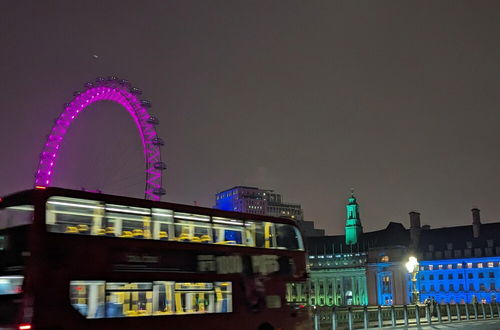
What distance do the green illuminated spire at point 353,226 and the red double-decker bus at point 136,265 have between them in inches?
5900

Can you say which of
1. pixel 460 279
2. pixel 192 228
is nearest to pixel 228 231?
pixel 192 228

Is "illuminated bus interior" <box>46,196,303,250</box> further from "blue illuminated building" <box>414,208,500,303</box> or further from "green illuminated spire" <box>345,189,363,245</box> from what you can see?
"green illuminated spire" <box>345,189,363,245</box>

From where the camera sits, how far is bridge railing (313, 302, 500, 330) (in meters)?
33.4

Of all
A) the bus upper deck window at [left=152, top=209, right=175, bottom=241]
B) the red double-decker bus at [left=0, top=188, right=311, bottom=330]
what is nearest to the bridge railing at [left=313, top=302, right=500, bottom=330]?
the red double-decker bus at [left=0, top=188, right=311, bottom=330]

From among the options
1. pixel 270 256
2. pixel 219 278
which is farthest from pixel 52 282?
pixel 270 256

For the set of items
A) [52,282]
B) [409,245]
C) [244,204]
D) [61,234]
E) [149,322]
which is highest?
[244,204]

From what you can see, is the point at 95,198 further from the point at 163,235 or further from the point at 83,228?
the point at 163,235

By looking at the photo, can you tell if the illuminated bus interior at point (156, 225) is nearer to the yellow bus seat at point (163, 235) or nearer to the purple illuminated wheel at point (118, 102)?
the yellow bus seat at point (163, 235)

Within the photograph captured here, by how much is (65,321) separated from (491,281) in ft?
401

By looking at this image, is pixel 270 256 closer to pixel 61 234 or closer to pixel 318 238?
pixel 61 234

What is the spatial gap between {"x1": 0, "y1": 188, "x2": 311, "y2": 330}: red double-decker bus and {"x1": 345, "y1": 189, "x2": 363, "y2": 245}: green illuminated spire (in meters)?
150

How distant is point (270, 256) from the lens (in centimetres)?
2103

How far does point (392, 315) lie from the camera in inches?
1459

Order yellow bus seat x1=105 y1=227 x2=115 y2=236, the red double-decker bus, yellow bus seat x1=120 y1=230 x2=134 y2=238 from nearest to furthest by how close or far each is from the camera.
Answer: the red double-decker bus → yellow bus seat x1=105 y1=227 x2=115 y2=236 → yellow bus seat x1=120 y1=230 x2=134 y2=238
